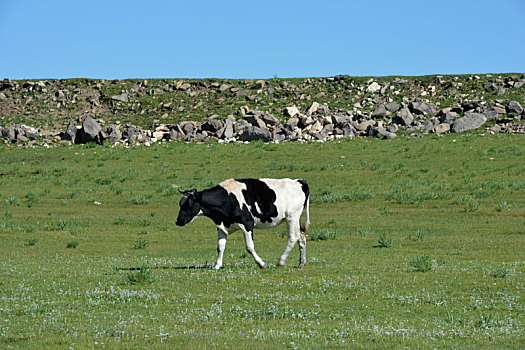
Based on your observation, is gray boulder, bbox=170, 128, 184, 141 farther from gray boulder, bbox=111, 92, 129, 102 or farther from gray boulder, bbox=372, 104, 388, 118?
gray boulder, bbox=111, 92, 129, 102

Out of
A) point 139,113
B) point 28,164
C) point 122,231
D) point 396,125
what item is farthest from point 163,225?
point 139,113

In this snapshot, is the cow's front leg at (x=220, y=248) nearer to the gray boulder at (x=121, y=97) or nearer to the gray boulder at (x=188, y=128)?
the gray boulder at (x=188, y=128)

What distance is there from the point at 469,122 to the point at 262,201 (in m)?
54.6

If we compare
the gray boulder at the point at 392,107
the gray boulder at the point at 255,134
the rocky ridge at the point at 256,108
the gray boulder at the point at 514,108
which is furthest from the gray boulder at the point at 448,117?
the gray boulder at the point at 255,134

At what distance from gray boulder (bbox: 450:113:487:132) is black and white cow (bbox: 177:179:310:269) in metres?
52.3

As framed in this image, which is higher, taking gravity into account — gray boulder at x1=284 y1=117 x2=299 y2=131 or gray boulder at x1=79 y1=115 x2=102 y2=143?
gray boulder at x1=284 y1=117 x2=299 y2=131

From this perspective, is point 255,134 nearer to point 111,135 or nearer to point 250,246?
point 111,135

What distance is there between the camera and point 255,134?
64.4 m

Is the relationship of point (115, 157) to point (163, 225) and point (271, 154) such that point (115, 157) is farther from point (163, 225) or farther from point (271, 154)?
point (163, 225)

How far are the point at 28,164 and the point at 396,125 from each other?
36.0 m

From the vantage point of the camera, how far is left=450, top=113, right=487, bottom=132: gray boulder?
6675 cm

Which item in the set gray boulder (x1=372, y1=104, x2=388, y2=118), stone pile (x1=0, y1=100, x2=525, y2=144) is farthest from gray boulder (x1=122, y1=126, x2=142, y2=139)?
gray boulder (x1=372, y1=104, x2=388, y2=118)

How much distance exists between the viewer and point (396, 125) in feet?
227

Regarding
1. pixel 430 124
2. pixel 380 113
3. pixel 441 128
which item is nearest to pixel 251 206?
pixel 441 128
